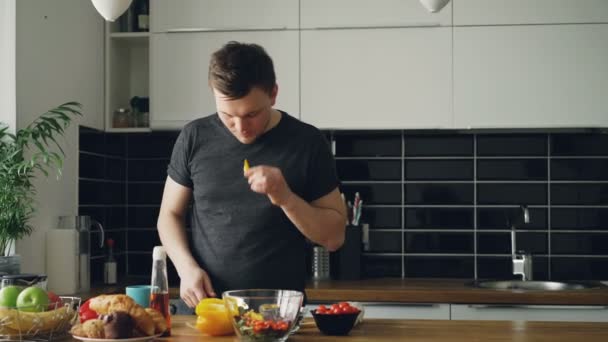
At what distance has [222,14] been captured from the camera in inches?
151

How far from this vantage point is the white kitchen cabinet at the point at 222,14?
3793 mm

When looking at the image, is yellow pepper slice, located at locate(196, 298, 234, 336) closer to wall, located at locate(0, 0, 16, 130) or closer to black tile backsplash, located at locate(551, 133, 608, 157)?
wall, located at locate(0, 0, 16, 130)

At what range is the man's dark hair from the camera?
2051 millimetres

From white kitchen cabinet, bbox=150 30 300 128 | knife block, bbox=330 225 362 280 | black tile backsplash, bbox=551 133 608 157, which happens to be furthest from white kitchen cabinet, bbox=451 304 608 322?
white kitchen cabinet, bbox=150 30 300 128

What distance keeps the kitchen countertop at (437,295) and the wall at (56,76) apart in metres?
0.35

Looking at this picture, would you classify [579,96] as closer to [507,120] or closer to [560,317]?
[507,120]

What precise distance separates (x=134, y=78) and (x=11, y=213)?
5.19 ft

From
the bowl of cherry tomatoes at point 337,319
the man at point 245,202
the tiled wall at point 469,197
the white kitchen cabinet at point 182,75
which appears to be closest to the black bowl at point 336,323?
the bowl of cherry tomatoes at point 337,319

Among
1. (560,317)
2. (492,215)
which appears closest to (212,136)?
(560,317)

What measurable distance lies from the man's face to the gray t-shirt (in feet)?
0.21

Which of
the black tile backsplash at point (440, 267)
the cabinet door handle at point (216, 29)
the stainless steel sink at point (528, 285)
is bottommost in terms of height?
the stainless steel sink at point (528, 285)

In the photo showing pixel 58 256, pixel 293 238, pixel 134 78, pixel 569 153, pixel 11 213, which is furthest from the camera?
pixel 134 78

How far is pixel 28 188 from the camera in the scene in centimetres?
295

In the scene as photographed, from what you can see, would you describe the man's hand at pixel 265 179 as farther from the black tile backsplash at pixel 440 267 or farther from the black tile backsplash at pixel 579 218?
the black tile backsplash at pixel 579 218
